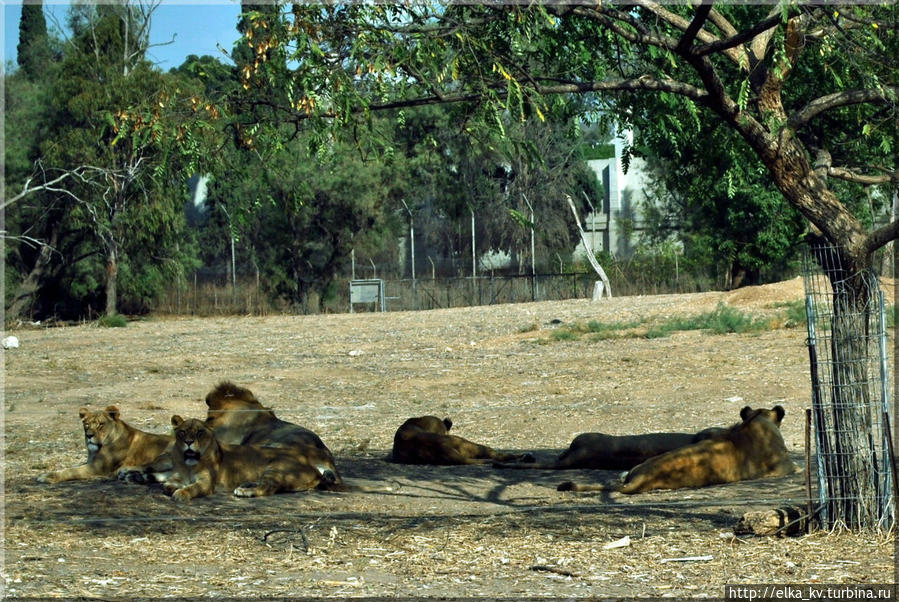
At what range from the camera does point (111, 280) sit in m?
40.0

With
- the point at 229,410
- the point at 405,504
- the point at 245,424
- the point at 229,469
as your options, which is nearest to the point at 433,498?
the point at 405,504

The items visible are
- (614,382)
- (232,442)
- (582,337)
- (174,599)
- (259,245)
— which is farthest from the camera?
(259,245)

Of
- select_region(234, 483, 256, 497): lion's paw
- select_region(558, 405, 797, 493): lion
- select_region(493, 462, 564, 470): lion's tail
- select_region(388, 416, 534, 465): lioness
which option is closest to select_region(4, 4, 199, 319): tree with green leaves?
select_region(388, 416, 534, 465): lioness

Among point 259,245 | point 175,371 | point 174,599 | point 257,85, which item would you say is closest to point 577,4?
point 257,85

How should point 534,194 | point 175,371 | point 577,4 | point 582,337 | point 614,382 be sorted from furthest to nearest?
point 534,194 → point 582,337 → point 175,371 → point 614,382 → point 577,4

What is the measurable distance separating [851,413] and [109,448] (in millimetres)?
6123

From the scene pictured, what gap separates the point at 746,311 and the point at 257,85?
710 inches

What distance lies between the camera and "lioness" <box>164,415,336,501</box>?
8.95 meters

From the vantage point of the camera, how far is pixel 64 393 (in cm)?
1762

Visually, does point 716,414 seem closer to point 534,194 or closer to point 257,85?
point 257,85

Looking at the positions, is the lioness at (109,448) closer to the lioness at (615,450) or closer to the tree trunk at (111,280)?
the lioness at (615,450)

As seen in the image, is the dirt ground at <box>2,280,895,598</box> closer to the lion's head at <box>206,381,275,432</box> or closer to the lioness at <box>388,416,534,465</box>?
Result: the lioness at <box>388,416,534,465</box>

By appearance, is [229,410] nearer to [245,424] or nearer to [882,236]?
[245,424]

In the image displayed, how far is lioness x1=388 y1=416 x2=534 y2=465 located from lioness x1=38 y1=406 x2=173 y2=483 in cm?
233
